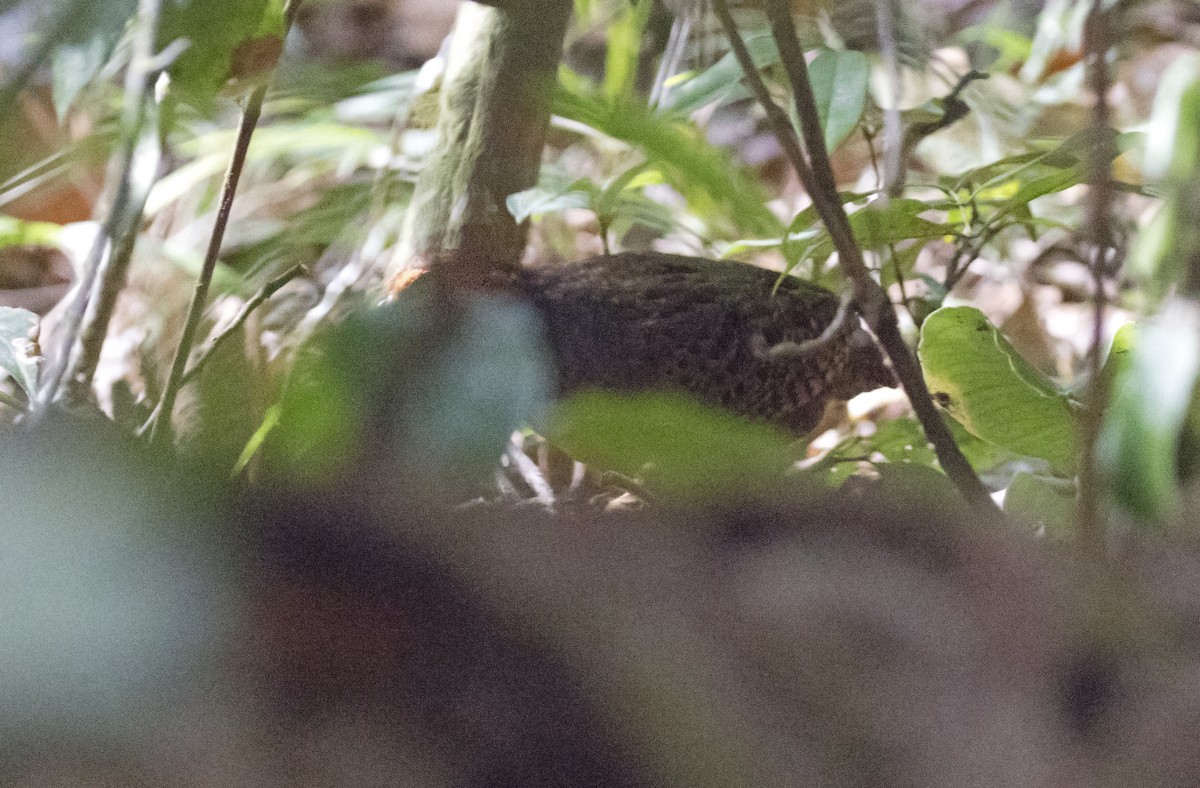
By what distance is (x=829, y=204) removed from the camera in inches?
17.7

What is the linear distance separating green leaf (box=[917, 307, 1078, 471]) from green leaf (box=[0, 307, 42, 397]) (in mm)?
557

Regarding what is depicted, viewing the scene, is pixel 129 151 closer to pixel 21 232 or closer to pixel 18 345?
pixel 18 345

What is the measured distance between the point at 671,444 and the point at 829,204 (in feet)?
0.50

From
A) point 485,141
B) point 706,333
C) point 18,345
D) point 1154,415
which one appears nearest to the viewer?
point 1154,415

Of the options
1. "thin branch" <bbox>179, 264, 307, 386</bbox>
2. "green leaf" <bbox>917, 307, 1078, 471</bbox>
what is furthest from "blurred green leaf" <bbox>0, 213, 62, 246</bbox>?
"green leaf" <bbox>917, 307, 1078, 471</bbox>

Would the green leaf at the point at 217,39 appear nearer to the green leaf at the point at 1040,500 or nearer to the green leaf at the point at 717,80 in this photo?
the green leaf at the point at 717,80

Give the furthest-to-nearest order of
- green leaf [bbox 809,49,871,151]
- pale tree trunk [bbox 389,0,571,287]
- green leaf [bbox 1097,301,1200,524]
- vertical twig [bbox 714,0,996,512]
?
pale tree trunk [bbox 389,0,571,287] → green leaf [bbox 809,49,871,151] → vertical twig [bbox 714,0,996,512] → green leaf [bbox 1097,301,1200,524]

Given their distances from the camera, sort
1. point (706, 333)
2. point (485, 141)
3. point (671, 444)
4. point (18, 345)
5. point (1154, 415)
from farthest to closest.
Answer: point (485, 141) → point (706, 333) → point (18, 345) → point (671, 444) → point (1154, 415)

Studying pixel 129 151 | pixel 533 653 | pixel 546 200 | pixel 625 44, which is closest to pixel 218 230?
pixel 129 151

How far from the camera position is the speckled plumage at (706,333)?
0.63m

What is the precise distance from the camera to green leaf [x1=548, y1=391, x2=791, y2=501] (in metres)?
0.44

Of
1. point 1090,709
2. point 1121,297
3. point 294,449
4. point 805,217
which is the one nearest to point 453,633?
point 294,449

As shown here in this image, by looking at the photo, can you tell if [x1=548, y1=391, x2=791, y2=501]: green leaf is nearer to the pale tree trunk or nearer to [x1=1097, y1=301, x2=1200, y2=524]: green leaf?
[x1=1097, y1=301, x2=1200, y2=524]: green leaf

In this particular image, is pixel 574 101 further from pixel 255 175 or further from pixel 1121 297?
pixel 255 175
